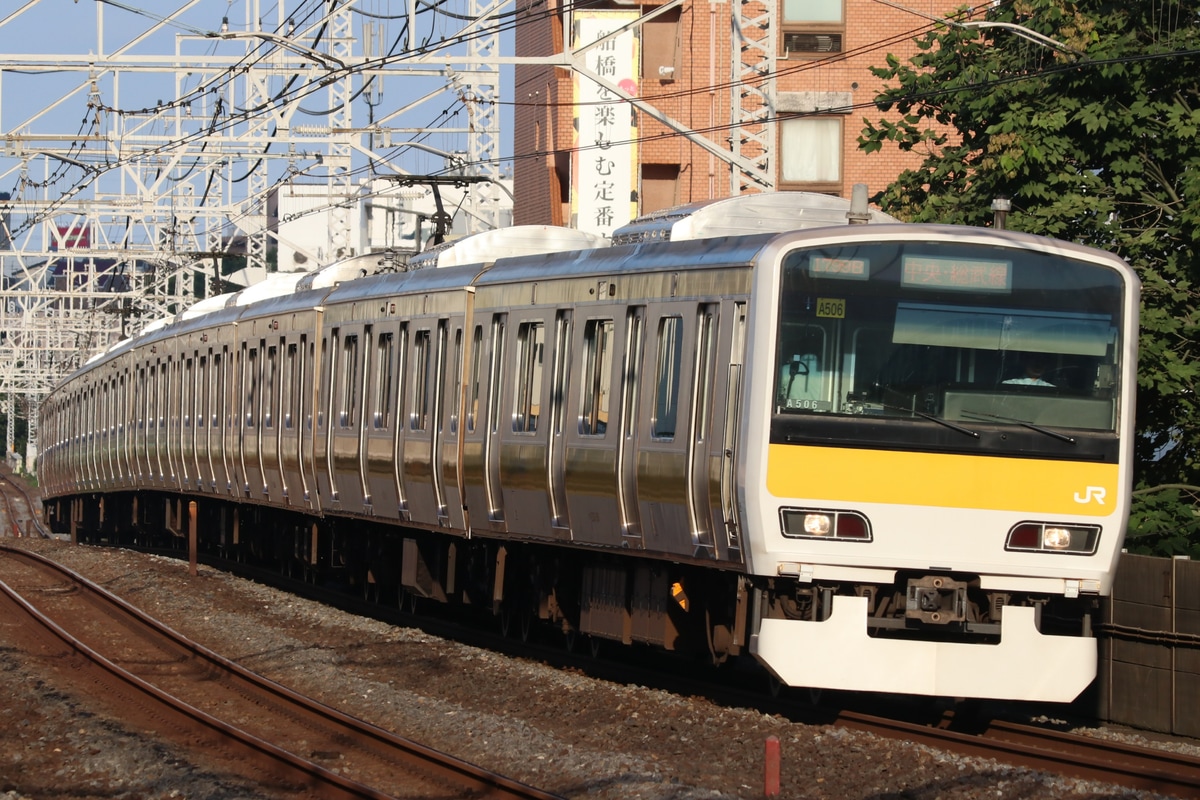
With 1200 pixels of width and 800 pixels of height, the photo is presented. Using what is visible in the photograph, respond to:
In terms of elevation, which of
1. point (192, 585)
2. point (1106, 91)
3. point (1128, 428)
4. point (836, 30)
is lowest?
point (192, 585)

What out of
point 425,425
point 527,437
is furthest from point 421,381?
point 527,437

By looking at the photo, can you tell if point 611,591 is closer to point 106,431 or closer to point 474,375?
point 474,375

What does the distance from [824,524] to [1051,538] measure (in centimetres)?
130

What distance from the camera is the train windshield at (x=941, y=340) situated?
1057 centimetres

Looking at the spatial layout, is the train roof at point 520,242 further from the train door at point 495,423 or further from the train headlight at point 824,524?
the train headlight at point 824,524

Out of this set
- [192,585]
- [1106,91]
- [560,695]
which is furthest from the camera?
[192,585]

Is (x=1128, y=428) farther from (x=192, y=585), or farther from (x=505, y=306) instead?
(x=192, y=585)

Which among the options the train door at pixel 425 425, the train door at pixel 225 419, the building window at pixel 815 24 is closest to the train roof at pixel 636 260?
the train door at pixel 425 425

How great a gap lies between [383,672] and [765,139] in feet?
33.3

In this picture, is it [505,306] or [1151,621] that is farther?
[505,306]

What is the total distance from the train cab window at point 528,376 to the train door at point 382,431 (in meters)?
2.62

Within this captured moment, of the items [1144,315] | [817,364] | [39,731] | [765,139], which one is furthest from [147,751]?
[765,139]

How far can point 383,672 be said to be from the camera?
1384cm

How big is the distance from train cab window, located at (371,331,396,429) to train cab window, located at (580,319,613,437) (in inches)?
147
